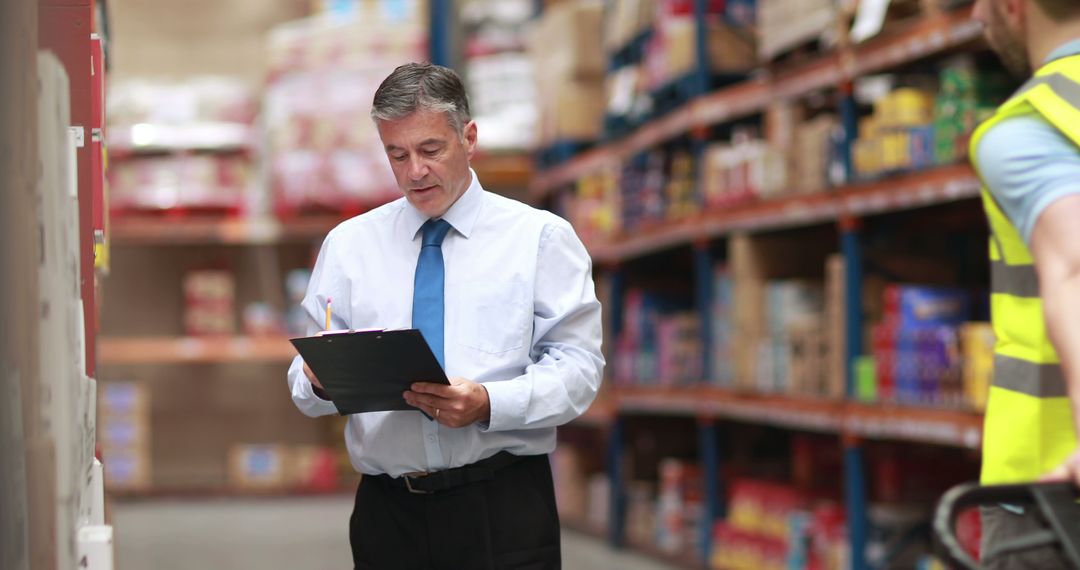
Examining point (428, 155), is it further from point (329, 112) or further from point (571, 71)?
point (329, 112)

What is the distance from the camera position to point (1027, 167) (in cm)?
199

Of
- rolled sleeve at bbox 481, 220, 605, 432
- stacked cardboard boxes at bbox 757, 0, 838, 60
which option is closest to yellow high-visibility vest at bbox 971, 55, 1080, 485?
rolled sleeve at bbox 481, 220, 605, 432

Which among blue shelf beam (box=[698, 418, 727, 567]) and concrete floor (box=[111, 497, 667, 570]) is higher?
blue shelf beam (box=[698, 418, 727, 567])

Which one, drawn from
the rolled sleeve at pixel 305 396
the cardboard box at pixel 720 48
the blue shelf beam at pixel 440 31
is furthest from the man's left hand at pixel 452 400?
the blue shelf beam at pixel 440 31

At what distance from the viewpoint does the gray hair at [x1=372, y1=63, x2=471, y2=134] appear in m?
2.62

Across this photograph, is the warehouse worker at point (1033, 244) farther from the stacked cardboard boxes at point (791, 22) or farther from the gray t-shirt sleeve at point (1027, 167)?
the stacked cardboard boxes at point (791, 22)

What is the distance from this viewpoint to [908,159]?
16.8 ft

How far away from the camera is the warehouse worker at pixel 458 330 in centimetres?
266

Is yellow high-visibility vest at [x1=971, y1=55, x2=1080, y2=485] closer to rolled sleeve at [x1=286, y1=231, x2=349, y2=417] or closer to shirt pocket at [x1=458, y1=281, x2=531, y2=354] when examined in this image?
shirt pocket at [x1=458, y1=281, x2=531, y2=354]

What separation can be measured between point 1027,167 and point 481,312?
1.05 metres

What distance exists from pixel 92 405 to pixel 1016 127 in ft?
4.51

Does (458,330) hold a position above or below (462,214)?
below

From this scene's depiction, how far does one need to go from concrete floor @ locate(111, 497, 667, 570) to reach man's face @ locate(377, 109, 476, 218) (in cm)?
420

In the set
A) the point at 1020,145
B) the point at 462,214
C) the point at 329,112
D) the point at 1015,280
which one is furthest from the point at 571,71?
the point at 1020,145
